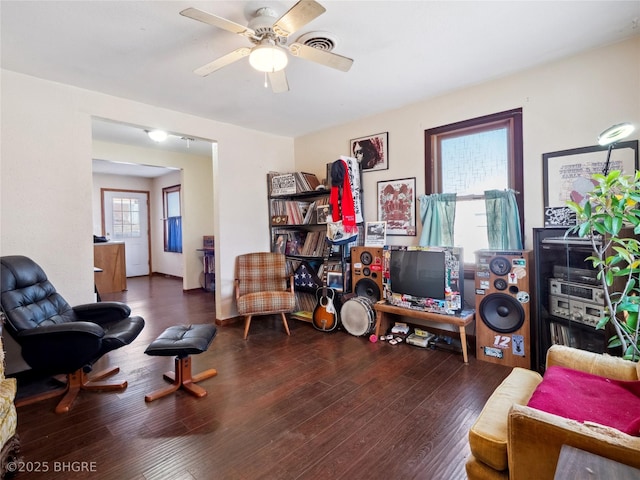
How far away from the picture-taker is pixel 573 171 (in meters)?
2.51

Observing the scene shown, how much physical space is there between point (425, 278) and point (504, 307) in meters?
0.69

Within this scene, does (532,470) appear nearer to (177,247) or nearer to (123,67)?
(123,67)

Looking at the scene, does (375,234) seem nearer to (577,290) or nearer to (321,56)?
(577,290)

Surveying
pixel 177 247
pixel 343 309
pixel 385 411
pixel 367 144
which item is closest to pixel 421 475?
pixel 385 411

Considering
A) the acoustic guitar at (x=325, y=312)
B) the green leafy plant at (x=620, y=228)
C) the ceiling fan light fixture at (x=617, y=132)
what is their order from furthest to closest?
the acoustic guitar at (x=325, y=312)
the ceiling fan light fixture at (x=617, y=132)
the green leafy plant at (x=620, y=228)

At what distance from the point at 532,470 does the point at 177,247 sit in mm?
7367

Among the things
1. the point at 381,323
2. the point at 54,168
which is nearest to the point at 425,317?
the point at 381,323

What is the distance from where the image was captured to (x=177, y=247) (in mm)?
7199

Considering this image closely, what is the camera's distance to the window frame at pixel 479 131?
2.79 m

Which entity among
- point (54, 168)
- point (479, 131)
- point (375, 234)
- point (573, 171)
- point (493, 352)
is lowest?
point (493, 352)

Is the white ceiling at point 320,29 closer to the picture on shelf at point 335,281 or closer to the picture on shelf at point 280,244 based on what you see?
the picture on shelf at point 280,244

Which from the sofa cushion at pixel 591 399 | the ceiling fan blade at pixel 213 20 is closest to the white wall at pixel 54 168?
the ceiling fan blade at pixel 213 20

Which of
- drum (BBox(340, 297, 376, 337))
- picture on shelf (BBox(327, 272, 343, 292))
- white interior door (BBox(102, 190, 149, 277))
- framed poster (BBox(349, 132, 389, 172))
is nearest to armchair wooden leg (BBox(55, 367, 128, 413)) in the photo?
drum (BBox(340, 297, 376, 337))

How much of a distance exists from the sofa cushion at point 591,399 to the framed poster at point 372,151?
2766 mm
